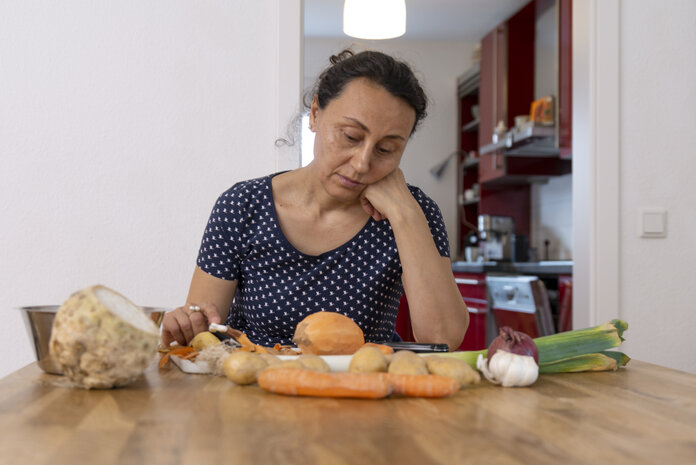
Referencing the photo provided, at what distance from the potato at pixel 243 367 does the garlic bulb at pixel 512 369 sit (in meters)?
0.28

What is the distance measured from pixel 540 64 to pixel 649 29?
243 cm

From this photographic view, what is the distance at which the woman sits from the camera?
1.45m

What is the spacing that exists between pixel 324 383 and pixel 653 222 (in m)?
2.15

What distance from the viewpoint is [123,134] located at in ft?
7.61

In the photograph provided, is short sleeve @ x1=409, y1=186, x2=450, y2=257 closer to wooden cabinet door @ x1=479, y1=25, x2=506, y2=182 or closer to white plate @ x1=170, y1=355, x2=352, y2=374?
white plate @ x1=170, y1=355, x2=352, y2=374

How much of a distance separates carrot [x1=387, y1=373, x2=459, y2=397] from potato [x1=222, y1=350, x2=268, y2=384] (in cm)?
16

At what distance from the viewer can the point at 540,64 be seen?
16.3 feet

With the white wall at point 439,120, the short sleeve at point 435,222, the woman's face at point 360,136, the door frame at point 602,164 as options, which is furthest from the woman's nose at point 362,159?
the white wall at point 439,120

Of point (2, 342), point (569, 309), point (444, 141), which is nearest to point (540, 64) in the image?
point (444, 141)

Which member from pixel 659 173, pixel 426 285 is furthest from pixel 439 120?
pixel 426 285

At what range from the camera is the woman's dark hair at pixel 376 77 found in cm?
148

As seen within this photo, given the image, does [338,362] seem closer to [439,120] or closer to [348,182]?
[348,182]

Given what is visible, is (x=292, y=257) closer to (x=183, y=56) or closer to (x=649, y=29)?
(x=183, y=56)

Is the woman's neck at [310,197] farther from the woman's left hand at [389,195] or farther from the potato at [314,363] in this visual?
the potato at [314,363]
